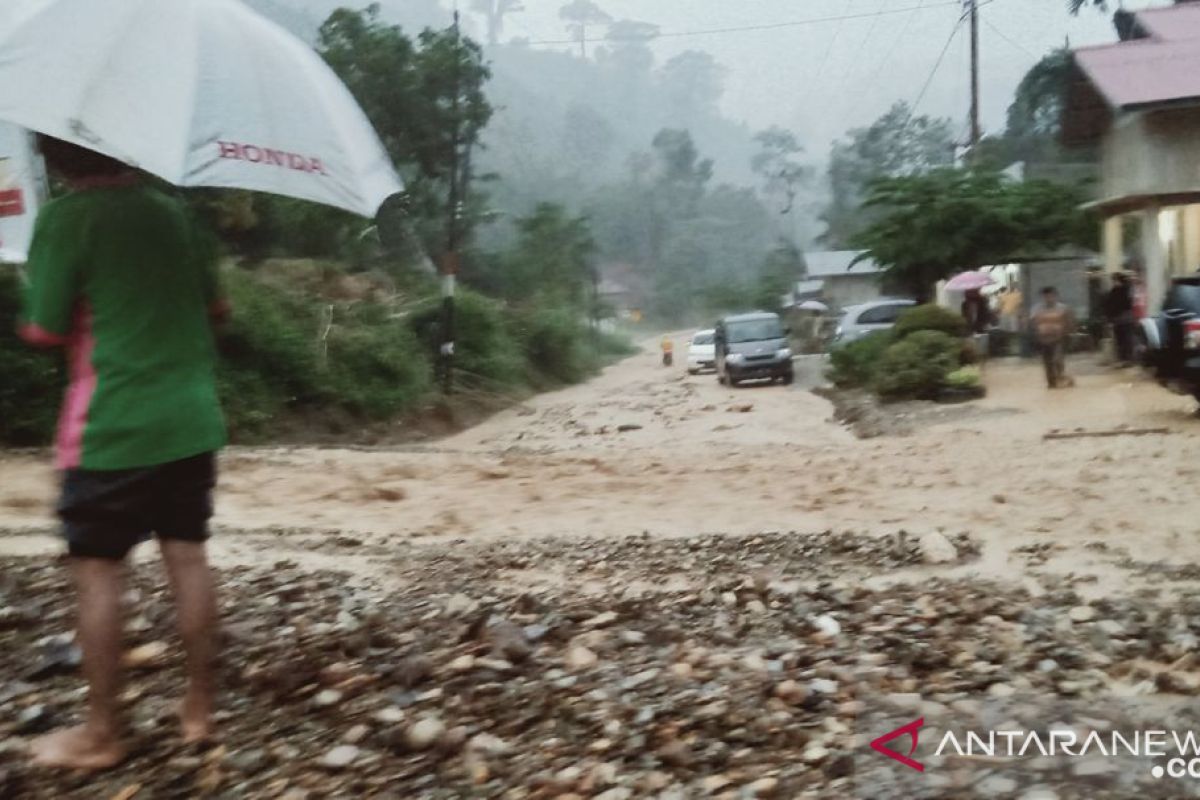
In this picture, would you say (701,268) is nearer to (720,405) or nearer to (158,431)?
(720,405)

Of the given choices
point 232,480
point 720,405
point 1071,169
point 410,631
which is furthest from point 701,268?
point 410,631

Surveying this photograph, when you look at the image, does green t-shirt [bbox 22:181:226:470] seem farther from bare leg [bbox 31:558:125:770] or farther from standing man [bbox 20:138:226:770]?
bare leg [bbox 31:558:125:770]

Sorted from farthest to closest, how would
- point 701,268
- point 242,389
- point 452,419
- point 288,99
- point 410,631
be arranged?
point 701,268
point 452,419
point 242,389
point 410,631
point 288,99

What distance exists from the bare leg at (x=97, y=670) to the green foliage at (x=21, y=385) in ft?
32.1

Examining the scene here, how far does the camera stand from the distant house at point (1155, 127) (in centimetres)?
1589

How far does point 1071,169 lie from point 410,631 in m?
23.9

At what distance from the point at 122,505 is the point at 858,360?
55.8 ft

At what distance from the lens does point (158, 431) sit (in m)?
2.51

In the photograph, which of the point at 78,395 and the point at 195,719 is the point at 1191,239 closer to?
the point at 195,719

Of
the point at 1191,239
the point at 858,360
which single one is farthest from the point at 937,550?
the point at 1191,239

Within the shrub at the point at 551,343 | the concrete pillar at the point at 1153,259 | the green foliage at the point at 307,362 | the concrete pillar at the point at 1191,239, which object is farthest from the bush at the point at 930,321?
the shrub at the point at 551,343

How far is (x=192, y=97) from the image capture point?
267 cm

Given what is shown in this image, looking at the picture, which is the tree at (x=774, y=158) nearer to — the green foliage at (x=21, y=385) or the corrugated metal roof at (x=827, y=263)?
the corrugated metal roof at (x=827, y=263)

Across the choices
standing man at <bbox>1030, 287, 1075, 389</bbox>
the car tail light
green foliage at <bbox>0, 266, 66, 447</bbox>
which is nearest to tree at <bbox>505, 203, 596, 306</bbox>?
standing man at <bbox>1030, 287, 1075, 389</bbox>
